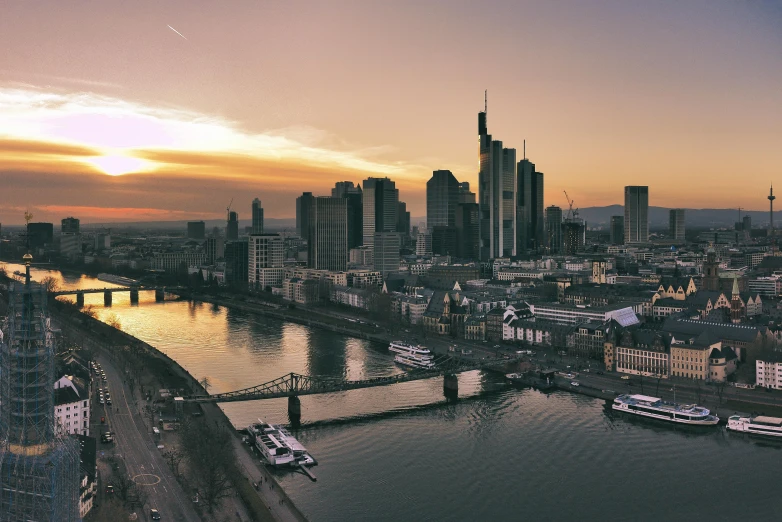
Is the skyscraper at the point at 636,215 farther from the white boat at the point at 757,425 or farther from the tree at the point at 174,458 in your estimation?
the tree at the point at 174,458

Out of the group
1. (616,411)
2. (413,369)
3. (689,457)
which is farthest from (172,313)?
(689,457)

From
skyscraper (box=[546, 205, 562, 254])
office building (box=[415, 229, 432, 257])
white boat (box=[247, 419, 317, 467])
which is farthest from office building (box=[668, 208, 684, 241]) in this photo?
white boat (box=[247, 419, 317, 467])

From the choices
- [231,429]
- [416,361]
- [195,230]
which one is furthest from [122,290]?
[195,230]

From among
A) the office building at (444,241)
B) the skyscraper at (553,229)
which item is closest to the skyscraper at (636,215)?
the skyscraper at (553,229)

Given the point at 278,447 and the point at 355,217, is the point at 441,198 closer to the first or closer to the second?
the point at 355,217

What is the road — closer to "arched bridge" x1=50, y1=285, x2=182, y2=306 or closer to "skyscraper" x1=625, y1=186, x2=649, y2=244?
"arched bridge" x1=50, y1=285, x2=182, y2=306

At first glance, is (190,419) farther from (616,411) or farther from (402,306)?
(402,306)
